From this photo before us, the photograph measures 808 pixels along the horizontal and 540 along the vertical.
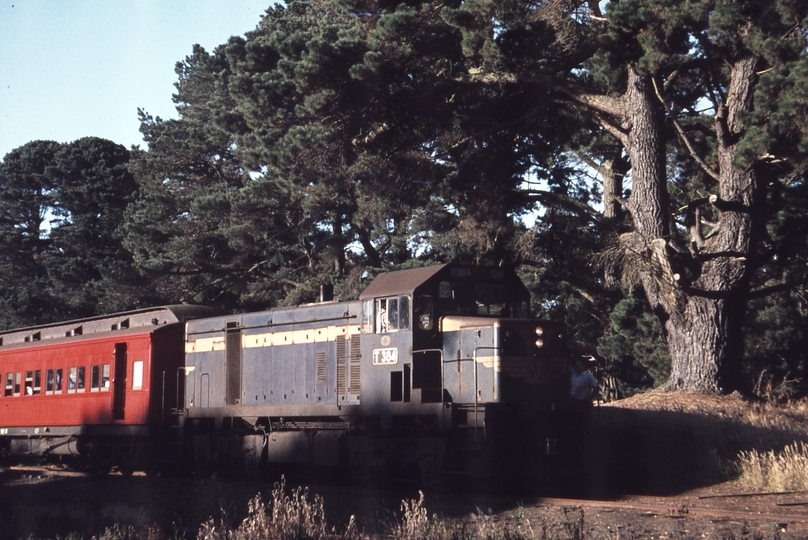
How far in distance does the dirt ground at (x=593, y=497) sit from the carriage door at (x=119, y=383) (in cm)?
150

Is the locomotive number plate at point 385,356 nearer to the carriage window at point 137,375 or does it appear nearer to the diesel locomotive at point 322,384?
the diesel locomotive at point 322,384

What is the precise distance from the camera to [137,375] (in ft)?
59.1

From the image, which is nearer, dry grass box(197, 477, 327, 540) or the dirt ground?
dry grass box(197, 477, 327, 540)

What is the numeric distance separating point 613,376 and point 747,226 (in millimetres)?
12918

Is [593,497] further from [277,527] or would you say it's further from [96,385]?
[96,385]

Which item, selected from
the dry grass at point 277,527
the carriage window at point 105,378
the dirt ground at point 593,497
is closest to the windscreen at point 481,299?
the dirt ground at point 593,497

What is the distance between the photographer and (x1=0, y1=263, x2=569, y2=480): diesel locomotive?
41.6ft

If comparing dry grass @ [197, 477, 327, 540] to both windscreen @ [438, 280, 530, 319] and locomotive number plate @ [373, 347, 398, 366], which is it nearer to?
locomotive number plate @ [373, 347, 398, 366]

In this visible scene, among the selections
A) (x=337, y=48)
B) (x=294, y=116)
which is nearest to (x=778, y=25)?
(x=337, y=48)

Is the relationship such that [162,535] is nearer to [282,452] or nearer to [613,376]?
[282,452]

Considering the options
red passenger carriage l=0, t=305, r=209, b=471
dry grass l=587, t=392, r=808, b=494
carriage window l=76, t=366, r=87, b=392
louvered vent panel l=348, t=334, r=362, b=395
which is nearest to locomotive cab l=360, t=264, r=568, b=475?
louvered vent panel l=348, t=334, r=362, b=395

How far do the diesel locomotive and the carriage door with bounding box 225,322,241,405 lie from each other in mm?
28

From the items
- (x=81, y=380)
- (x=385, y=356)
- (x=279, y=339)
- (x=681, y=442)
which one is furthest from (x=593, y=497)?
(x=81, y=380)

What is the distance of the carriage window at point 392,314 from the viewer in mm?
13227
